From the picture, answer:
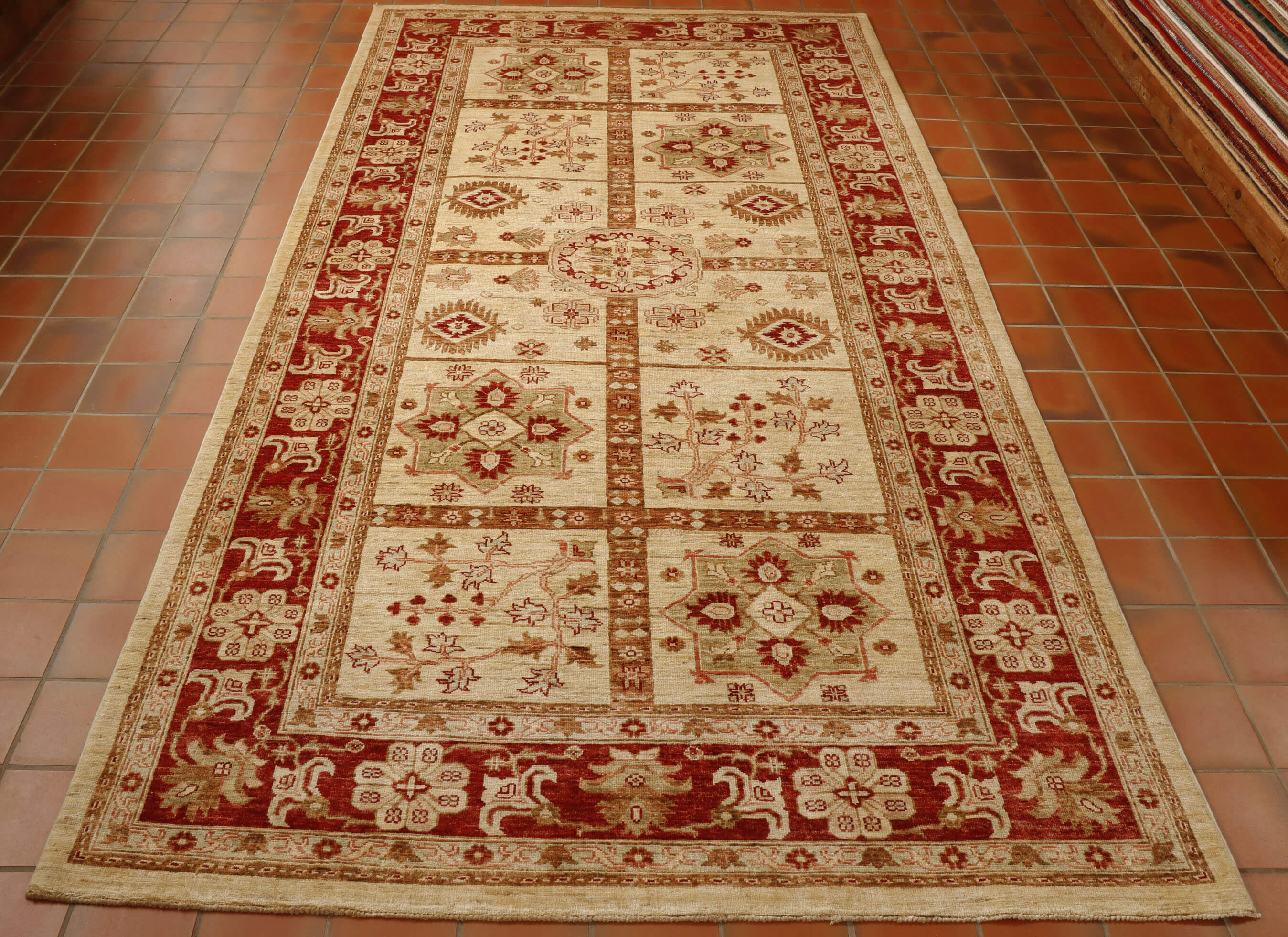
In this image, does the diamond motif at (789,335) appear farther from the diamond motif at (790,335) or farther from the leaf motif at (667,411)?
the leaf motif at (667,411)

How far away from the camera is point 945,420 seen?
2719mm

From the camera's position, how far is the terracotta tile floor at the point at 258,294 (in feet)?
6.66

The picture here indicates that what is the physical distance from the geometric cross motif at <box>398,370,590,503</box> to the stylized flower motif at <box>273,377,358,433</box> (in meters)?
0.17

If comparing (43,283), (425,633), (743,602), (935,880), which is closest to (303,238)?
(43,283)

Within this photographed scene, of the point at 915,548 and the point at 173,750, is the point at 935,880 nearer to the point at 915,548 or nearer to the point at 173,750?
the point at 915,548

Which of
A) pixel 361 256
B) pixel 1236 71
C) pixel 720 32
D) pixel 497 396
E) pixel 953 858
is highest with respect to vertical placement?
pixel 1236 71

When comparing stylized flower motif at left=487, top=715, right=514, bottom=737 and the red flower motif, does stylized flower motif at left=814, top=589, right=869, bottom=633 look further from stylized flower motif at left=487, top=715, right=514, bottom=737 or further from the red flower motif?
the red flower motif

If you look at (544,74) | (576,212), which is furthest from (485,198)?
(544,74)

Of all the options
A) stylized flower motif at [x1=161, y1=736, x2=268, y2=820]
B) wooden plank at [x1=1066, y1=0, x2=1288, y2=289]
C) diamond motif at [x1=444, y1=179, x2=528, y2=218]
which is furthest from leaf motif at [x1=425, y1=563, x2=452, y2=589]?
wooden plank at [x1=1066, y1=0, x2=1288, y2=289]

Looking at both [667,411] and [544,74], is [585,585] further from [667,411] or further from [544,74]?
[544,74]

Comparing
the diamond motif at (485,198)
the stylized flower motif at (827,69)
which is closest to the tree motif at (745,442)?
the diamond motif at (485,198)

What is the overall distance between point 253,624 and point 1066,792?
5.56 ft

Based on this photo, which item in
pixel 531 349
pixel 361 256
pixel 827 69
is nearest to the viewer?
pixel 531 349

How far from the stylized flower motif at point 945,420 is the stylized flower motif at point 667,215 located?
105 cm
